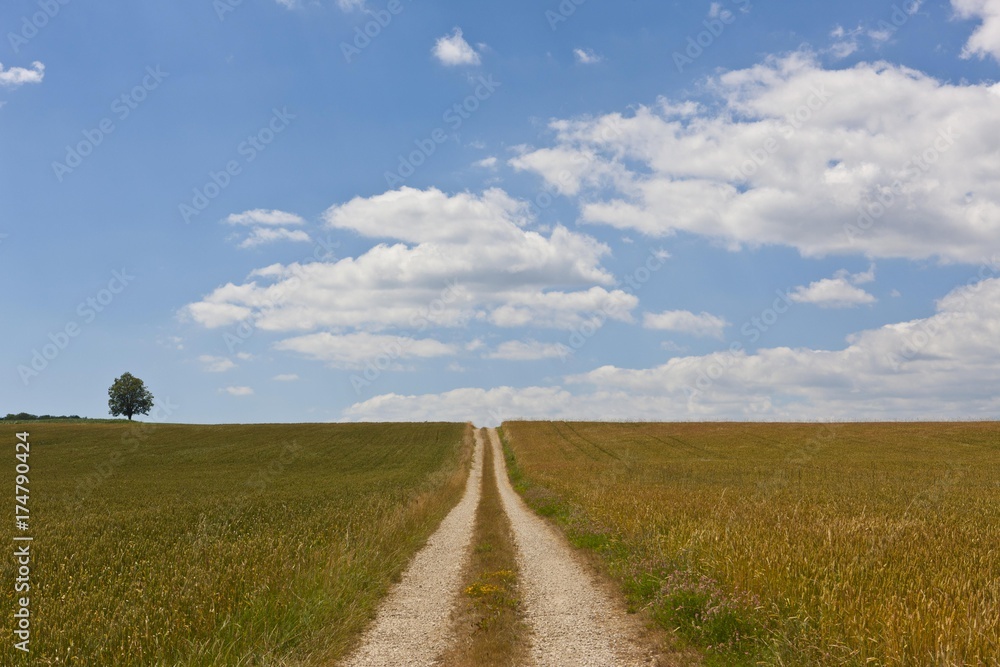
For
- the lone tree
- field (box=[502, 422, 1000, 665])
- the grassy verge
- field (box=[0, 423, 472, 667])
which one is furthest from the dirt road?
the lone tree

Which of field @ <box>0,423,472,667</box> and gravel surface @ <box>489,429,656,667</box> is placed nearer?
field @ <box>0,423,472,667</box>

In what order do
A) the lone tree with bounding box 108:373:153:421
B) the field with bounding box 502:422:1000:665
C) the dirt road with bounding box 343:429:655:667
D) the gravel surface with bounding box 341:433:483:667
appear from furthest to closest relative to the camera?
the lone tree with bounding box 108:373:153:421, the gravel surface with bounding box 341:433:483:667, the dirt road with bounding box 343:429:655:667, the field with bounding box 502:422:1000:665

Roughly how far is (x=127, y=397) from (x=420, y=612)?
143 m

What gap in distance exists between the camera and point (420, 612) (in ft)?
37.0

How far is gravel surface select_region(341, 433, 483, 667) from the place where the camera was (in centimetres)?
900

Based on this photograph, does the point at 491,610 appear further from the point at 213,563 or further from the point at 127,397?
the point at 127,397

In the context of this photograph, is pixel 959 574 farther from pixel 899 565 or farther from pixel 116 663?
pixel 116 663

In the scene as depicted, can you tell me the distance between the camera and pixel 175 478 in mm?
43625

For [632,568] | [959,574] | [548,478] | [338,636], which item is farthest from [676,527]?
[548,478]

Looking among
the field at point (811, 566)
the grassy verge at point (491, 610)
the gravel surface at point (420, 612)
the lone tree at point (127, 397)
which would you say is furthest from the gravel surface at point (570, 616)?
the lone tree at point (127, 397)

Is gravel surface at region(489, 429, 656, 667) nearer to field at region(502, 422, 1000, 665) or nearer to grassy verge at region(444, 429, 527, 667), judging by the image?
grassy verge at region(444, 429, 527, 667)

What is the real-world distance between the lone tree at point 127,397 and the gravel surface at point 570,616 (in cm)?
13836

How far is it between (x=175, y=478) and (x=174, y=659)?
135 ft

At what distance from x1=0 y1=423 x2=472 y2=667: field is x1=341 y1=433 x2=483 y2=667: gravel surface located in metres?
0.39
